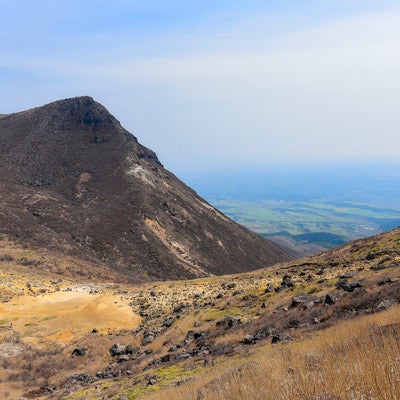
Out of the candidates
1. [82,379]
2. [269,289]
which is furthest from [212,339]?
[269,289]

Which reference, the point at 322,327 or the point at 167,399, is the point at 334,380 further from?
the point at 322,327

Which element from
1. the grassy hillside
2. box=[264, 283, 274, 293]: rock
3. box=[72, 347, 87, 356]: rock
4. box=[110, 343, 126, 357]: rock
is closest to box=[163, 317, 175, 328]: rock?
the grassy hillside

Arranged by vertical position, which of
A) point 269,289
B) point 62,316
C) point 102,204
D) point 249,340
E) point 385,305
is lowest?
point 62,316

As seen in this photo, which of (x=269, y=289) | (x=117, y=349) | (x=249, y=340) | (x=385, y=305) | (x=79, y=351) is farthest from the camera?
(x=269, y=289)

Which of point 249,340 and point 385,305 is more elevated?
point 385,305

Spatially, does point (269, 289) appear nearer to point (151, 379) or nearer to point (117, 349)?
point (117, 349)

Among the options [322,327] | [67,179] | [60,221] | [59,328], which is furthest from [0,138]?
[322,327]
